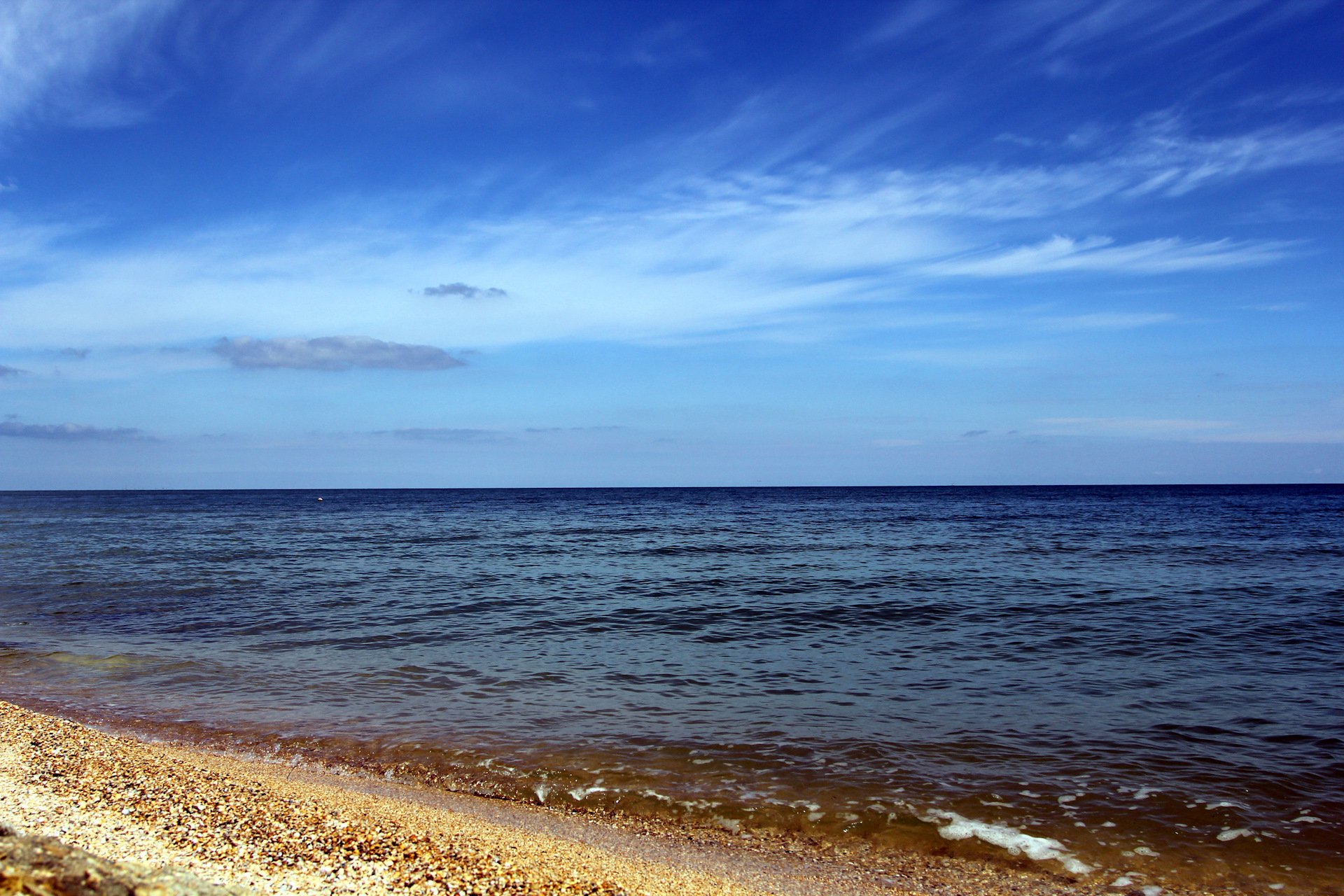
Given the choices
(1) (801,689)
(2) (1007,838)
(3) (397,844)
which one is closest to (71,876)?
(3) (397,844)

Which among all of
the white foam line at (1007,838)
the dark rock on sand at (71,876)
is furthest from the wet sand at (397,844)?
the dark rock on sand at (71,876)

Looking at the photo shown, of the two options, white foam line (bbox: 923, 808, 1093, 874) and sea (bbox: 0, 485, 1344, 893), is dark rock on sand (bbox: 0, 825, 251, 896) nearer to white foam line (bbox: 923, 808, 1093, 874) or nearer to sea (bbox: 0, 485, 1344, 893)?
sea (bbox: 0, 485, 1344, 893)

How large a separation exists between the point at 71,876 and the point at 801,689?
9.22m

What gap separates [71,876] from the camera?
3.80 metres

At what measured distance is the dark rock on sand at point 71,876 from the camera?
12.1 ft

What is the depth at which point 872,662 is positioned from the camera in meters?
13.2

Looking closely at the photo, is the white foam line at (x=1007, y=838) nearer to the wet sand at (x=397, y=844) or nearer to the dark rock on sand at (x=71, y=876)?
the wet sand at (x=397, y=844)

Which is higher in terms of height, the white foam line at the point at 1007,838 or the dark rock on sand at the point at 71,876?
the dark rock on sand at the point at 71,876

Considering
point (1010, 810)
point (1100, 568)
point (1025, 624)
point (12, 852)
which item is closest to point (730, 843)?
point (1010, 810)

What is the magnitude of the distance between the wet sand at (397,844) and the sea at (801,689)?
381 mm

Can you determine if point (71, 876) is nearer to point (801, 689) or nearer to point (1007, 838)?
point (1007, 838)

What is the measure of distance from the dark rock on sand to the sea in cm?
410

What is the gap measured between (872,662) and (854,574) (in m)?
12.0

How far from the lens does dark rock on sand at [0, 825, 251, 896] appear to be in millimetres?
3680
